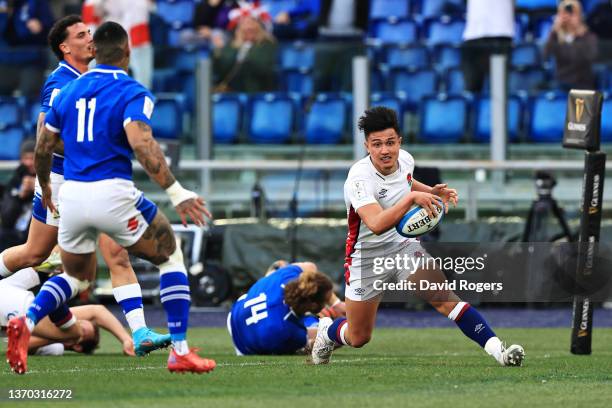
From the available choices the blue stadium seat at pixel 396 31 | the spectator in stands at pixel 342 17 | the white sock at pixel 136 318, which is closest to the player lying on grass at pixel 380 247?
the white sock at pixel 136 318

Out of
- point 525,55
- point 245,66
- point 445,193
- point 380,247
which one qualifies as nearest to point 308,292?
point 380,247

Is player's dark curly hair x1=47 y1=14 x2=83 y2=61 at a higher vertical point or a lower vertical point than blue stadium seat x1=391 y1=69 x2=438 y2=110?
higher

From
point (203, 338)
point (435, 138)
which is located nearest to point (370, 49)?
point (435, 138)

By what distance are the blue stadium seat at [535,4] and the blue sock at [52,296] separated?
1404 cm

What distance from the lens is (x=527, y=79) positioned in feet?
59.4

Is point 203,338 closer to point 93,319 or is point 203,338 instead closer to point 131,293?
point 93,319

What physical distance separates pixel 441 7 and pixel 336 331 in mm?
12671

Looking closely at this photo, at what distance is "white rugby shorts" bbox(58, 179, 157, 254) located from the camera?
8008mm

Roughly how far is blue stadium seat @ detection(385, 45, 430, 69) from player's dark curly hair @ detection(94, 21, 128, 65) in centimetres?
1053

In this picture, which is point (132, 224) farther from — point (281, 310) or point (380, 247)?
point (281, 310)

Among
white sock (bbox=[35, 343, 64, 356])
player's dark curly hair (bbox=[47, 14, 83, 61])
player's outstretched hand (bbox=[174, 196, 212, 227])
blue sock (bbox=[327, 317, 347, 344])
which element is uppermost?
player's dark curly hair (bbox=[47, 14, 83, 61])

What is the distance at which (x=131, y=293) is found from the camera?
9.41 meters

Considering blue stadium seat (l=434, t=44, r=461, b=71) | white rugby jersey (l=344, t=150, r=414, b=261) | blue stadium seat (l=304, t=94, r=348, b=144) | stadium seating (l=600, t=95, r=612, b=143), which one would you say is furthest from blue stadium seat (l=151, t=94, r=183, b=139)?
white rugby jersey (l=344, t=150, r=414, b=261)

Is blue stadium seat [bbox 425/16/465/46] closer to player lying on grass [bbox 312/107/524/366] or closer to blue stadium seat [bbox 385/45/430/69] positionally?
blue stadium seat [bbox 385/45/430/69]
